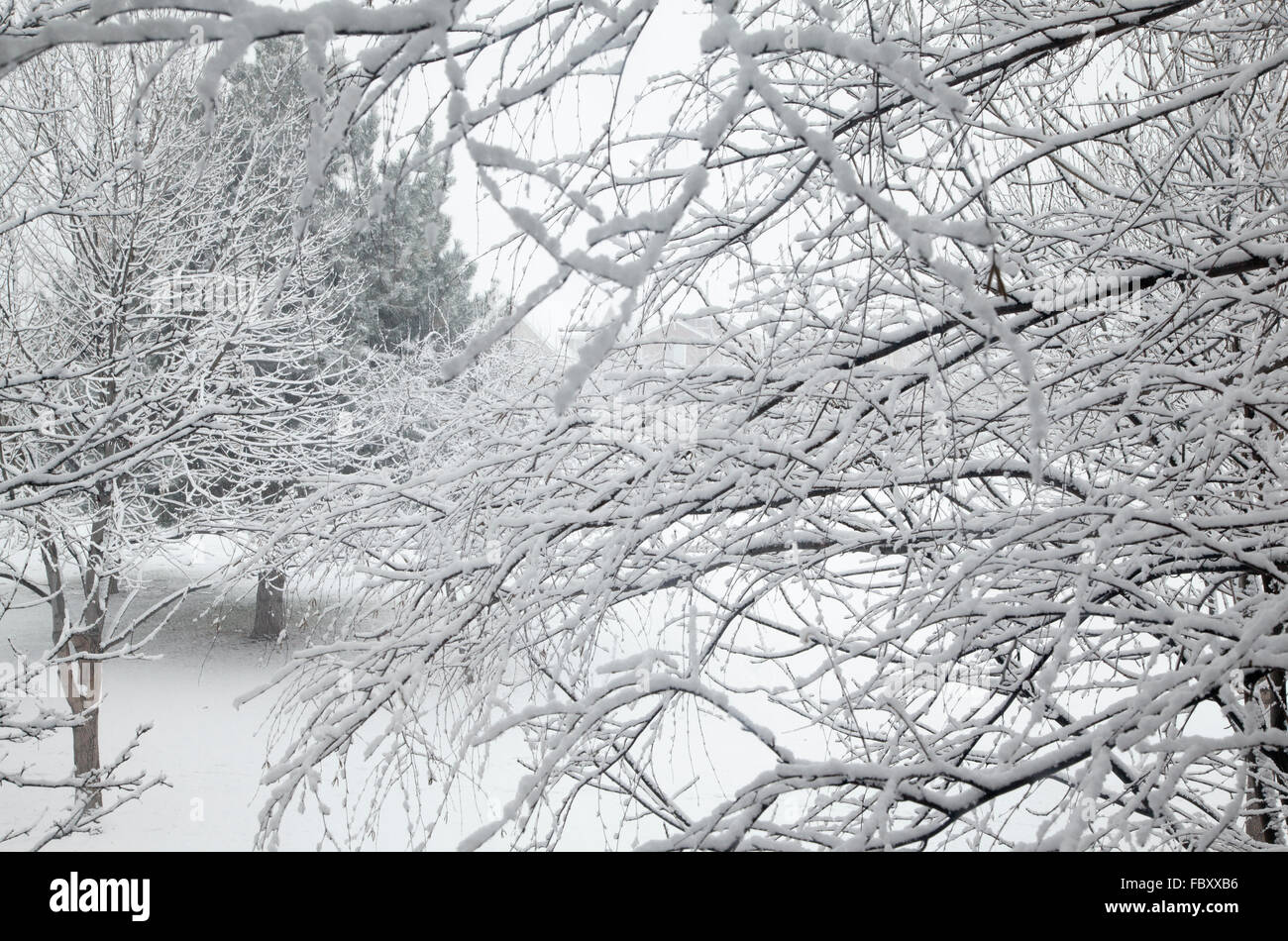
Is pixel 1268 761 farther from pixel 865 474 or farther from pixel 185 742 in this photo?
pixel 185 742

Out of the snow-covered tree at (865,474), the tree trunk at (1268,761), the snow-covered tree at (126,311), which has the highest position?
the snow-covered tree at (126,311)

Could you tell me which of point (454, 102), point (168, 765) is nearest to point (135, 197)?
point (168, 765)

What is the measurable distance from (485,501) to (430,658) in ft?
1.71

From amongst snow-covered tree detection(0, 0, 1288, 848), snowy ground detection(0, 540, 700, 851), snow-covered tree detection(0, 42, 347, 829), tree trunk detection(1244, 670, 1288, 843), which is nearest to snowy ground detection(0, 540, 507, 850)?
snowy ground detection(0, 540, 700, 851)

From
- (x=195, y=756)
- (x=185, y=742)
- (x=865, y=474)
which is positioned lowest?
(x=195, y=756)

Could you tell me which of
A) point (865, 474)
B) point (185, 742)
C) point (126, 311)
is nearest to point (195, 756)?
point (185, 742)

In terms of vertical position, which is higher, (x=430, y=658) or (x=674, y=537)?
(x=674, y=537)

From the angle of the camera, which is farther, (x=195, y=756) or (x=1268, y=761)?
(x=195, y=756)

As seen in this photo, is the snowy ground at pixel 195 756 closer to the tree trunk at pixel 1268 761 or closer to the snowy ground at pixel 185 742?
the snowy ground at pixel 185 742

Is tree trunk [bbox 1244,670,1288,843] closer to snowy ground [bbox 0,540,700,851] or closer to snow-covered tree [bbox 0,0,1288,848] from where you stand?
snow-covered tree [bbox 0,0,1288,848]

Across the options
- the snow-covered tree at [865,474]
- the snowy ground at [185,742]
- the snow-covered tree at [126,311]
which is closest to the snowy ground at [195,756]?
the snowy ground at [185,742]

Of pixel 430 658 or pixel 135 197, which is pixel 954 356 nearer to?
pixel 430 658

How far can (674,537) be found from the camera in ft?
9.32
